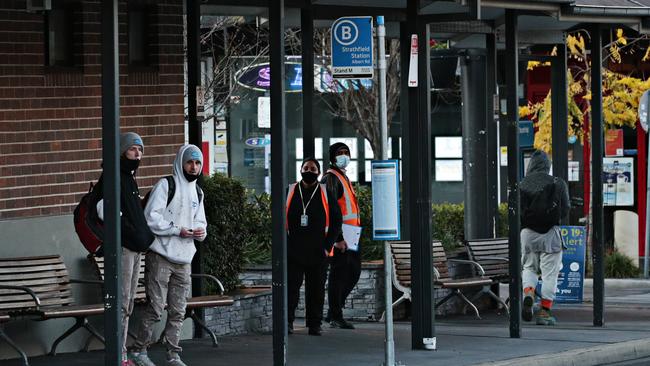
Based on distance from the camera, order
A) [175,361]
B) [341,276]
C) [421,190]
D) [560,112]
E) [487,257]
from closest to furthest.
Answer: [175,361] < [421,190] < [341,276] < [487,257] < [560,112]

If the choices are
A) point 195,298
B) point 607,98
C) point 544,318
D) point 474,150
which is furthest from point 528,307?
point 607,98

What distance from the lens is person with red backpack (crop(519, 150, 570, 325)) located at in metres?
16.0

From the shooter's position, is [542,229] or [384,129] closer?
[384,129]

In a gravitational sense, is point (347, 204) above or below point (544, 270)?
above

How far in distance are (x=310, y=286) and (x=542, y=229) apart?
274cm

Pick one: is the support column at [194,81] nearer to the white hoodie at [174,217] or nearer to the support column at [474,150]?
the white hoodie at [174,217]

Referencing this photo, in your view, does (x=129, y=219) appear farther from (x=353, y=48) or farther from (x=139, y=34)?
(x=139, y=34)

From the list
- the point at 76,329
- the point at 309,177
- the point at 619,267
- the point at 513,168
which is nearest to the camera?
the point at 76,329

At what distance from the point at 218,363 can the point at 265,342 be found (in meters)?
1.77

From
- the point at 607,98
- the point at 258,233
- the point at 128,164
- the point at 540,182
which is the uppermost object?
the point at 607,98

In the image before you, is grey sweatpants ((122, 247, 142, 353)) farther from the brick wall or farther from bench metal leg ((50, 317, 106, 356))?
the brick wall

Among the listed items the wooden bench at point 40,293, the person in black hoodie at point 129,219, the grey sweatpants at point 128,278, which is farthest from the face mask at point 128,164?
the wooden bench at point 40,293

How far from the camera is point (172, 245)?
11742 mm

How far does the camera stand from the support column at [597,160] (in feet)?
51.3
